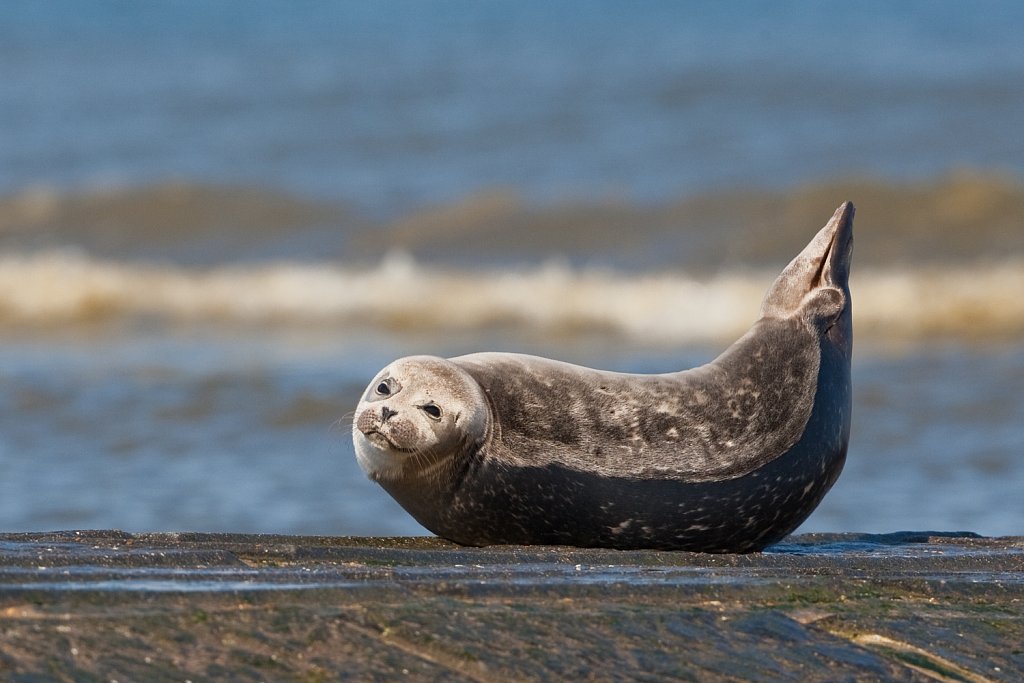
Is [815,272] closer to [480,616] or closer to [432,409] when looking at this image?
[432,409]

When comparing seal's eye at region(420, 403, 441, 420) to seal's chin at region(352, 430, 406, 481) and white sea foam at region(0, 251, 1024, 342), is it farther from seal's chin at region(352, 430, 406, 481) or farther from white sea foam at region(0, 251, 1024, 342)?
white sea foam at region(0, 251, 1024, 342)

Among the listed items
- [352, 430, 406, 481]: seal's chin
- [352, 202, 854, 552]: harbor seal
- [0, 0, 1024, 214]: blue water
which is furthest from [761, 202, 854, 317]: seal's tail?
[0, 0, 1024, 214]: blue water

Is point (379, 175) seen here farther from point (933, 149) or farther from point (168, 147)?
point (933, 149)

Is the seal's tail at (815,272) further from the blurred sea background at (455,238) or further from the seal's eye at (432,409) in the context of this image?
the blurred sea background at (455,238)

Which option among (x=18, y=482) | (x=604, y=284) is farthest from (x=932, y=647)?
(x=604, y=284)

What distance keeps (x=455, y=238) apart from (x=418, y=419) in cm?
1344

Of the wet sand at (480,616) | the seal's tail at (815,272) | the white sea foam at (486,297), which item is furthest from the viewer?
the white sea foam at (486,297)

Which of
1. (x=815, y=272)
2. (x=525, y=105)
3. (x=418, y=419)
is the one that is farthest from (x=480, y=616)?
(x=525, y=105)

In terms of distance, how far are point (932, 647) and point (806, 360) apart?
52.9 inches

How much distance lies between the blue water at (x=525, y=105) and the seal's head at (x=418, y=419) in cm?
1406

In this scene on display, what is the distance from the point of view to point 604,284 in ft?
51.1

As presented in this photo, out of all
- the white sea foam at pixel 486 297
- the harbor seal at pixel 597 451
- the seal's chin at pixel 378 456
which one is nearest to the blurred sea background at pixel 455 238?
the white sea foam at pixel 486 297

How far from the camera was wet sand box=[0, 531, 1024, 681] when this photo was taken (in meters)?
3.29

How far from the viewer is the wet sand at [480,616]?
3291mm
